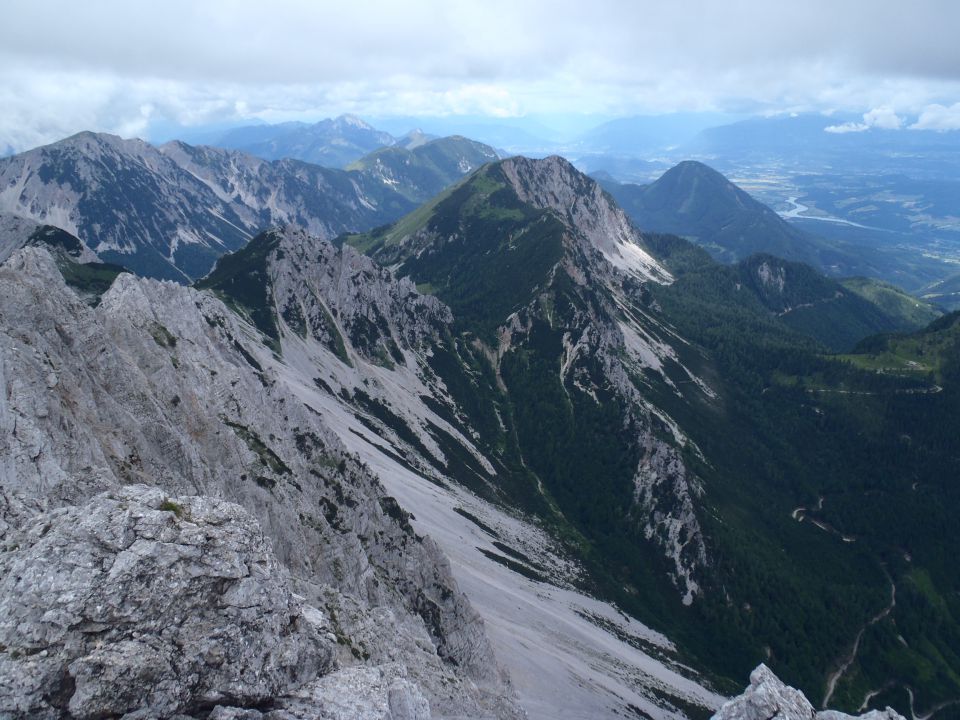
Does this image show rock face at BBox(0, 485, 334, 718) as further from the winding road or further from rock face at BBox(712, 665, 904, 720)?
the winding road

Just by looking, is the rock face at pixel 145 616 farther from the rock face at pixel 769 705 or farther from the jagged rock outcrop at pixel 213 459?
the rock face at pixel 769 705

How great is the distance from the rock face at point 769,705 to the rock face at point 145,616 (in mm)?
28485

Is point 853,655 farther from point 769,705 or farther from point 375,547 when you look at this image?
point 769,705

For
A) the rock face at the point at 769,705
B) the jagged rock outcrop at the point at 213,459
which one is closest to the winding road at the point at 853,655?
the jagged rock outcrop at the point at 213,459

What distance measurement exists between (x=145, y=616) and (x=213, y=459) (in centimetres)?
4071

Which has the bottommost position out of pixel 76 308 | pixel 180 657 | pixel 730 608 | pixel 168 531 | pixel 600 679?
pixel 730 608

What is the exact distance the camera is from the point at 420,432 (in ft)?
590

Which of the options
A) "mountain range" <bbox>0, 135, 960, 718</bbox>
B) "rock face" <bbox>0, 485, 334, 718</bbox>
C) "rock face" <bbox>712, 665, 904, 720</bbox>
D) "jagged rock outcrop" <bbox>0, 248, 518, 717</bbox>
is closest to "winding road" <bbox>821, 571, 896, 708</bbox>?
"mountain range" <bbox>0, 135, 960, 718</bbox>

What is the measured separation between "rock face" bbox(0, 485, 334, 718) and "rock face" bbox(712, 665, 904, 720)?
2848 centimetres

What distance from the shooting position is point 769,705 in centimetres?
4016

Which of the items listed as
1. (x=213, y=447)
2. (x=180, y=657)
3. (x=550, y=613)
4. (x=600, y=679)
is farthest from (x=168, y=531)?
(x=550, y=613)

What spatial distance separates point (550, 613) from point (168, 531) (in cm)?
10036

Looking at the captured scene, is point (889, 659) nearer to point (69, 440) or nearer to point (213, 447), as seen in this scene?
point (213, 447)

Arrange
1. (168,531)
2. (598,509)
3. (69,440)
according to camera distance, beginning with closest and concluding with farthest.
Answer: (168,531) < (69,440) < (598,509)
